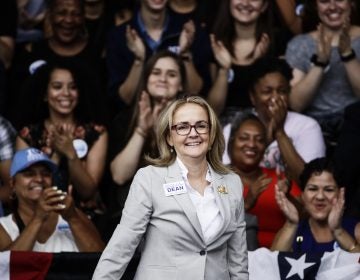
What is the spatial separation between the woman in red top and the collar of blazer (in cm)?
245

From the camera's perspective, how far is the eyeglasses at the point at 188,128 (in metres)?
6.32

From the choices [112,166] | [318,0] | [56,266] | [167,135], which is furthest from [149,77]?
[167,135]

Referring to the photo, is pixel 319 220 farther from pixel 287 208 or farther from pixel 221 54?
pixel 221 54

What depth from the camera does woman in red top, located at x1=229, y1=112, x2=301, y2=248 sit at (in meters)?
8.96

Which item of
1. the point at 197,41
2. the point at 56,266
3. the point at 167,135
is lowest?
the point at 56,266

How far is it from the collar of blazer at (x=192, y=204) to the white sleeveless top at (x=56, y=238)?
2.17 m

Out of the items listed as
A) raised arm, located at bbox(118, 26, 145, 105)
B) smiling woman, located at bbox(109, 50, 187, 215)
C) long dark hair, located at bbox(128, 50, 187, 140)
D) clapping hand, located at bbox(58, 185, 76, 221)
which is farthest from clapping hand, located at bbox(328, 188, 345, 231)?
raised arm, located at bbox(118, 26, 145, 105)

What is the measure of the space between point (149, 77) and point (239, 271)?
364 centimetres

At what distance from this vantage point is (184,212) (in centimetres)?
619

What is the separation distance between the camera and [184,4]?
1081 centimetres

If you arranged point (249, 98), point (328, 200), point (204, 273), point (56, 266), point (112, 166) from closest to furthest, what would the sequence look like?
point (204, 273), point (56, 266), point (328, 200), point (112, 166), point (249, 98)

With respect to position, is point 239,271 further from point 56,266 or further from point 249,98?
point 249,98

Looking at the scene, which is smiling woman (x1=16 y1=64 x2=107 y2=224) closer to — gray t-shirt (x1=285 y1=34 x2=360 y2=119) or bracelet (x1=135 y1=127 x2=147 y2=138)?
bracelet (x1=135 y1=127 x2=147 y2=138)

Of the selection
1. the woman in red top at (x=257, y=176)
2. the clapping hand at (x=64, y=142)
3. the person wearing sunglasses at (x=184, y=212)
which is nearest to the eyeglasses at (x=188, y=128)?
the person wearing sunglasses at (x=184, y=212)
